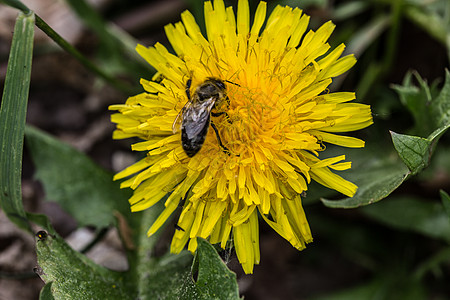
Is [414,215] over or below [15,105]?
below

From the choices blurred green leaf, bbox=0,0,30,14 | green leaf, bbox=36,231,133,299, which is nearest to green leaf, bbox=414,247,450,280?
green leaf, bbox=36,231,133,299

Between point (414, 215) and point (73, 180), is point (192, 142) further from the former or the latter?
point (414, 215)

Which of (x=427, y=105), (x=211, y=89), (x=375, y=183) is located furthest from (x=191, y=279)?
(x=427, y=105)

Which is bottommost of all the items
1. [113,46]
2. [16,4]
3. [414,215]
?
[414,215]

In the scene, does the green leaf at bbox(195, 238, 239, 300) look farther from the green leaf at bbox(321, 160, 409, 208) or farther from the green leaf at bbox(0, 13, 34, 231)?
the green leaf at bbox(0, 13, 34, 231)

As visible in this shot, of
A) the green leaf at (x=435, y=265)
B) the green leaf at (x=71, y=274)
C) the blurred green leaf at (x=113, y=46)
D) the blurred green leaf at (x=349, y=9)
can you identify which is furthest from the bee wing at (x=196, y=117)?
the green leaf at (x=435, y=265)

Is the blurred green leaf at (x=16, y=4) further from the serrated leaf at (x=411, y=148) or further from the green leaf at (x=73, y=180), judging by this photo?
the serrated leaf at (x=411, y=148)
